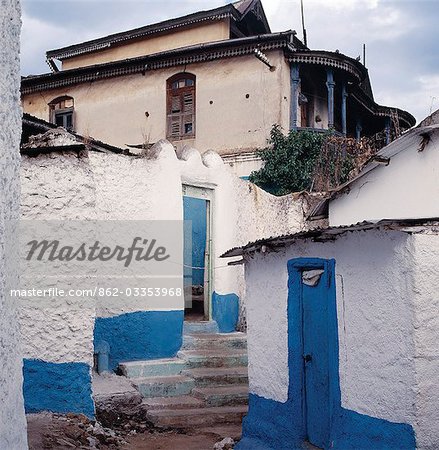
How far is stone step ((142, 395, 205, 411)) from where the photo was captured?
890 cm

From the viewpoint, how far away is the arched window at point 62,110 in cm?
2116

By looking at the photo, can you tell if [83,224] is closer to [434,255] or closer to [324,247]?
[324,247]

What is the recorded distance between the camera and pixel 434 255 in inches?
203

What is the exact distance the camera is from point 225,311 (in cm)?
1188

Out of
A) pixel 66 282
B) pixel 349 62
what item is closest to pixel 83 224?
pixel 66 282

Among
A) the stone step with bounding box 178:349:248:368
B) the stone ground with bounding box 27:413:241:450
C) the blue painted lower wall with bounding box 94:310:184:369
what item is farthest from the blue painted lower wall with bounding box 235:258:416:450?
the blue painted lower wall with bounding box 94:310:184:369

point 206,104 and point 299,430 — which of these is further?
point 206,104

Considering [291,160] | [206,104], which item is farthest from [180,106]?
[291,160]

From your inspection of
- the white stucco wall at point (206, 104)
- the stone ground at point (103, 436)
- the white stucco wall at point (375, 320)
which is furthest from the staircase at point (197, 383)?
the white stucco wall at point (206, 104)

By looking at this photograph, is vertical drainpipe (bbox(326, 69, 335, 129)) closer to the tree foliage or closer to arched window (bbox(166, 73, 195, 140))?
the tree foliage

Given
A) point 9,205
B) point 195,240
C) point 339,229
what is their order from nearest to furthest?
point 9,205, point 339,229, point 195,240

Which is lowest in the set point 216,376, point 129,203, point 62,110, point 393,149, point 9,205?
point 216,376

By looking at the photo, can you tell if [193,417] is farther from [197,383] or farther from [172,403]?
[197,383]

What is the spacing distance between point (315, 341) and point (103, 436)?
260 cm
